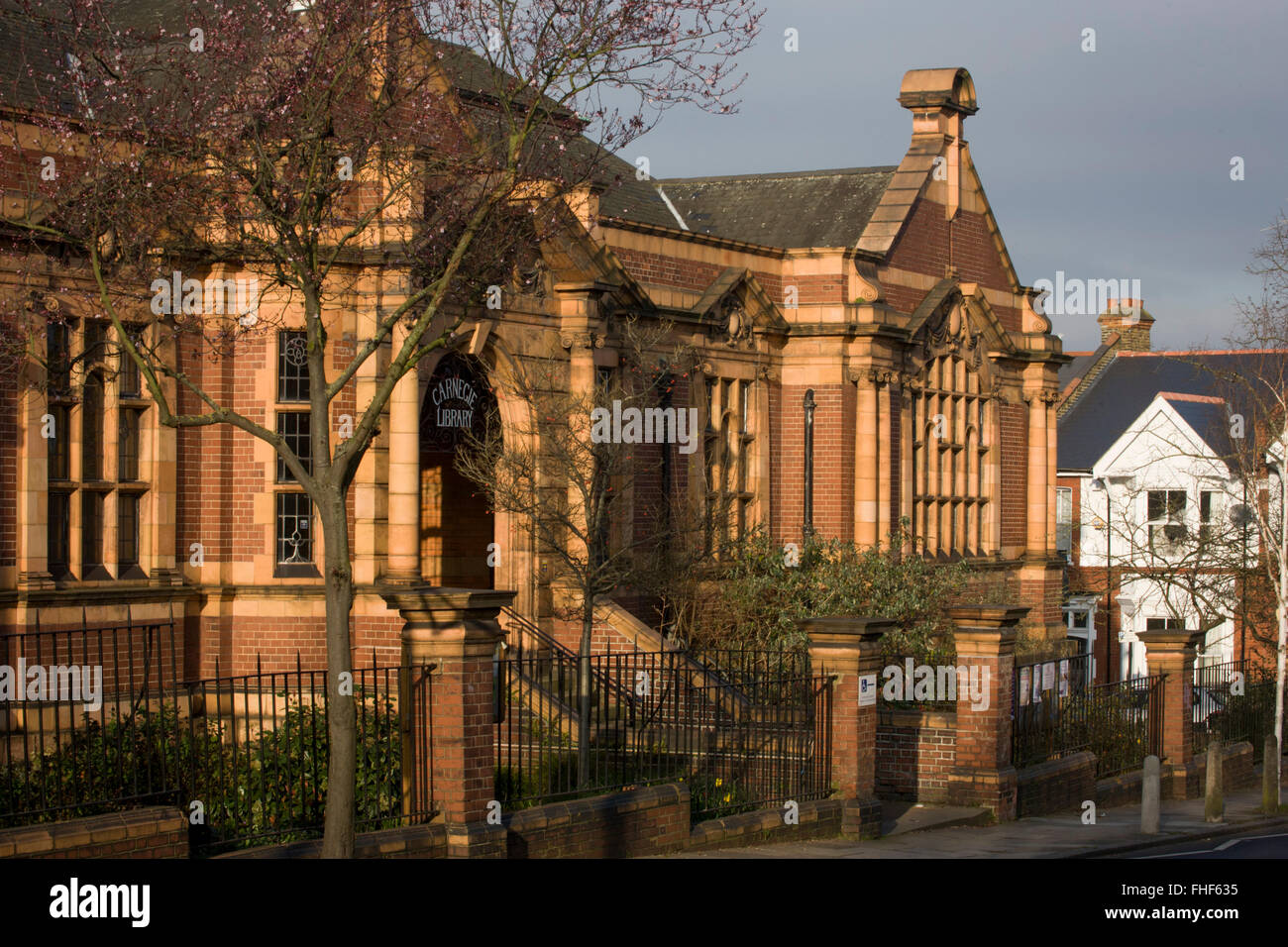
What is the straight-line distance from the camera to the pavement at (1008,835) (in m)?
16.2

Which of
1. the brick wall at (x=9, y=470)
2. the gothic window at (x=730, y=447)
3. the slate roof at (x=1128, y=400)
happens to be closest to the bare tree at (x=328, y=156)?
the brick wall at (x=9, y=470)

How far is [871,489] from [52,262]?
48.2 feet

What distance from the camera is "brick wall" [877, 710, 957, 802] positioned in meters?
19.2

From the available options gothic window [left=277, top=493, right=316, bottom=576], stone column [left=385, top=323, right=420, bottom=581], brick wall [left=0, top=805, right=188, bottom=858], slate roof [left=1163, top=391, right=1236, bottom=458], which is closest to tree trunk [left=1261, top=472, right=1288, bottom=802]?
stone column [left=385, top=323, right=420, bottom=581]

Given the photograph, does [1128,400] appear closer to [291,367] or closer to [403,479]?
[403,479]

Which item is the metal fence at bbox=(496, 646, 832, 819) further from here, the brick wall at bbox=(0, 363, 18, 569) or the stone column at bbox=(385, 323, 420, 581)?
the brick wall at bbox=(0, 363, 18, 569)

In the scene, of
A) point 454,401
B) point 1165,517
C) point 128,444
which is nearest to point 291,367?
point 128,444

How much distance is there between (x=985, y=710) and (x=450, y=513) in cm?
957

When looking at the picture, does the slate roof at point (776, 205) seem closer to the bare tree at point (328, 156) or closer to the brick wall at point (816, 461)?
the brick wall at point (816, 461)

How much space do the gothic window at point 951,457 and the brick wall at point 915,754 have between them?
10.9 meters

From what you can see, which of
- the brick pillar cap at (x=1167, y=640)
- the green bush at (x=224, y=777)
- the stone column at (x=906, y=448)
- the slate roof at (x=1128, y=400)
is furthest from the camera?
the slate roof at (x=1128, y=400)

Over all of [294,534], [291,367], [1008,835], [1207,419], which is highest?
[1207,419]

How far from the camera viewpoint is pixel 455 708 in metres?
12.9
